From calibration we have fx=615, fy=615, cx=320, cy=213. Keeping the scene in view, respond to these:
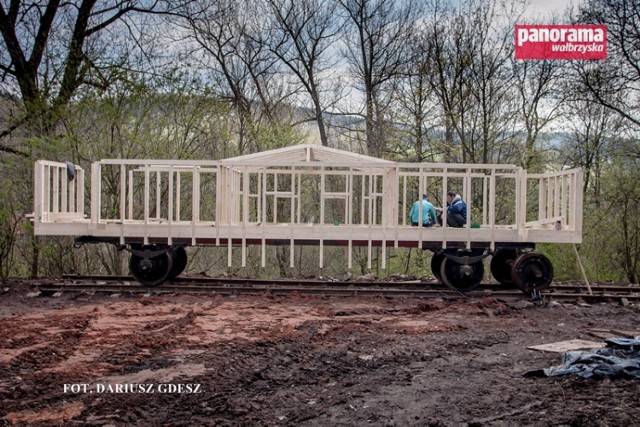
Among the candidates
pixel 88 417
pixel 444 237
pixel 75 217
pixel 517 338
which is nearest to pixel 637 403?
pixel 517 338

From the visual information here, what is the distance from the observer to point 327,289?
39.9 ft

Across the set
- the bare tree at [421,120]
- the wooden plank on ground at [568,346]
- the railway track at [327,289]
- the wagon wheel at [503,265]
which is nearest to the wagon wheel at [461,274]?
the railway track at [327,289]

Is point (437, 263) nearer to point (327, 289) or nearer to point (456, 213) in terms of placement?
point (456, 213)

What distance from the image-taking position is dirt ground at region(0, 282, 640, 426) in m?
5.00

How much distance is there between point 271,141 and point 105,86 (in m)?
5.95

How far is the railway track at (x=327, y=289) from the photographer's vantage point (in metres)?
11.8

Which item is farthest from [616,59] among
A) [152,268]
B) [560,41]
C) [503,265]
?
[152,268]

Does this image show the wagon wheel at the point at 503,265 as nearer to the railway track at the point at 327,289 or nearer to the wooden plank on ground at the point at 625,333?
the railway track at the point at 327,289

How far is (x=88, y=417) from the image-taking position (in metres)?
4.96

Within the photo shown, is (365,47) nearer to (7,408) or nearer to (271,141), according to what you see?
(271,141)

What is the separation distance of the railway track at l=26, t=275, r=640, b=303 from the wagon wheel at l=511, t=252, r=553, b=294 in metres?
0.21

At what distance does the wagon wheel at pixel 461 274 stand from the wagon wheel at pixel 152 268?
559 cm

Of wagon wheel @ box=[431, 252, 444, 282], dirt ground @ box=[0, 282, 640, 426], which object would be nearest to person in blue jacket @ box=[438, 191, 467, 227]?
wagon wheel @ box=[431, 252, 444, 282]

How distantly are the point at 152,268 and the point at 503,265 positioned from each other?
7.26 meters
